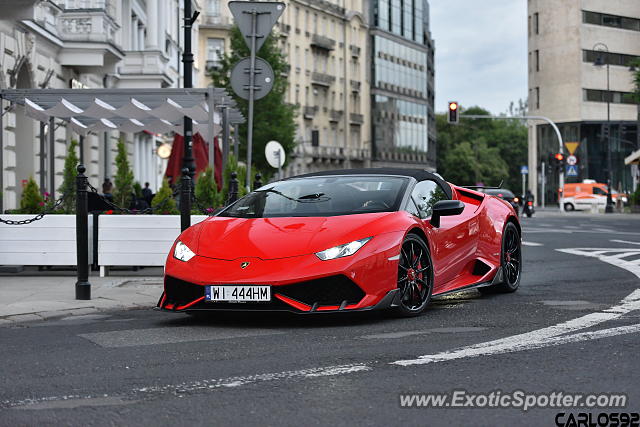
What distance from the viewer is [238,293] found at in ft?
29.1

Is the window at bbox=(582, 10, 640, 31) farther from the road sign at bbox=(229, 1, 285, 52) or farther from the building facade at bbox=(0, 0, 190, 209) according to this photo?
the road sign at bbox=(229, 1, 285, 52)

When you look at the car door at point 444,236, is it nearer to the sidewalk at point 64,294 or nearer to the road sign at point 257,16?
the sidewalk at point 64,294

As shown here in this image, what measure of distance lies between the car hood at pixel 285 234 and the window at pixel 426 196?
68 centimetres

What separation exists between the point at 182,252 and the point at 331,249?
4.31ft

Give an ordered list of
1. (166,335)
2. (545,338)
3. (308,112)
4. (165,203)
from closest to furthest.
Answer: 1. (545,338)
2. (166,335)
3. (165,203)
4. (308,112)

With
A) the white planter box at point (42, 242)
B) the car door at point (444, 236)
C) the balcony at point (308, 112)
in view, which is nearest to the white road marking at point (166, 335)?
the car door at point (444, 236)

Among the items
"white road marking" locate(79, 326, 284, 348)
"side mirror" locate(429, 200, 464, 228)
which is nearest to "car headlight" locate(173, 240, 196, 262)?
"white road marking" locate(79, 326, 284, 348)

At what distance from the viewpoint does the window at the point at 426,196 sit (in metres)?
10.3

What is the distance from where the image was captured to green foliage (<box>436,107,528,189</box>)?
14538 cm

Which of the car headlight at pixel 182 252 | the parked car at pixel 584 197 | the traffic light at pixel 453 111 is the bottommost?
the parked car at pixel 584 197

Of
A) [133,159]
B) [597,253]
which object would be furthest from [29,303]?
[133,159]

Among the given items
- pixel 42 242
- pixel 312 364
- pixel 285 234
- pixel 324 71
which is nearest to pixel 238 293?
pixel 285 234

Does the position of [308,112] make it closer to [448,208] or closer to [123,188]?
[123,188]

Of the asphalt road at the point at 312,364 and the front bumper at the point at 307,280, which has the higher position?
the front bumper at the point at 307,280
